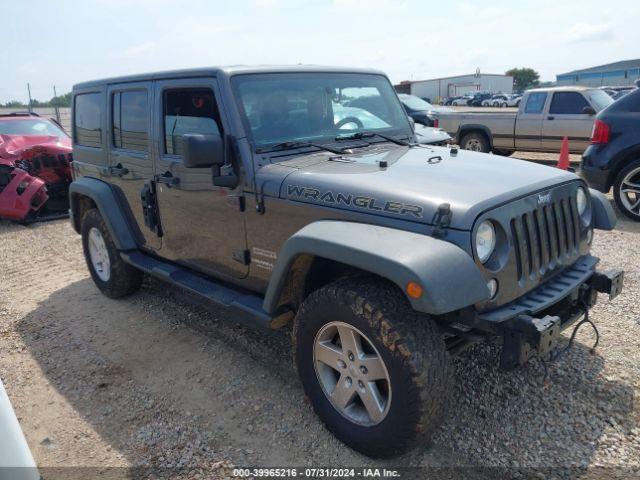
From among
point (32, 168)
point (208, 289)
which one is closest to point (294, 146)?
point (208, 289)

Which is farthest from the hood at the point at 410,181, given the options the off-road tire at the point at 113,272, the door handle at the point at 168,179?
the off-road tire at the point at 113,272

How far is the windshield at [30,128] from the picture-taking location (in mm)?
9328

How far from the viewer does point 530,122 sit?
10867mm

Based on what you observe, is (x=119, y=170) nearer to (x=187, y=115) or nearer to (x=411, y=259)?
(x=187, y=115)

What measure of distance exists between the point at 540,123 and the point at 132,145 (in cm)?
909

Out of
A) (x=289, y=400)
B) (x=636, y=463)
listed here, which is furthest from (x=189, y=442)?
(x=636, y=463)

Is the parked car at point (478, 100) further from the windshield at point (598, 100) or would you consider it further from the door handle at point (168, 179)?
the door handle at point (168, 179)

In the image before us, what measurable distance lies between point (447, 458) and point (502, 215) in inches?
50.9

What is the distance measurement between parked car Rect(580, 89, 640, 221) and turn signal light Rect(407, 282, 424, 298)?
578 cm

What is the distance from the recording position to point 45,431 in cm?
312

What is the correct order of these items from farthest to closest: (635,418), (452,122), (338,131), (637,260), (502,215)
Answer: (452,122) < (637,260) < (338,131) < (635,418) < (502,215)

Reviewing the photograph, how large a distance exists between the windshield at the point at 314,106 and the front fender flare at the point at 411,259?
1046 mm

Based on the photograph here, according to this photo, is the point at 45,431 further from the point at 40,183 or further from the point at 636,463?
the point at 40,183

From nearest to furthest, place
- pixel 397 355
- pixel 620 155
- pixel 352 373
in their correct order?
1. pixel 397 355
2. pixel 352 373
3. pixel 620 155
